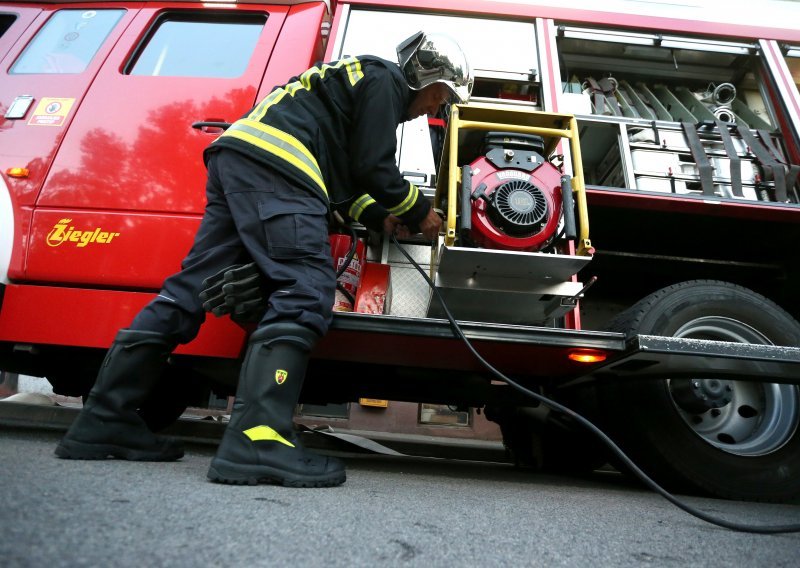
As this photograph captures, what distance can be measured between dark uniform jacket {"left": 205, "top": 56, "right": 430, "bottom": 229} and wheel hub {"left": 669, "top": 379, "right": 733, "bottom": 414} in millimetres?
1348

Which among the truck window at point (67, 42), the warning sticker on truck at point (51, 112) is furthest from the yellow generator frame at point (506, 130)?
the truck window at point (67, 42)

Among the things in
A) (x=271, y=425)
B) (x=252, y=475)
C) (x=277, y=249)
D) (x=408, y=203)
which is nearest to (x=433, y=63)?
(x=408, y=203)

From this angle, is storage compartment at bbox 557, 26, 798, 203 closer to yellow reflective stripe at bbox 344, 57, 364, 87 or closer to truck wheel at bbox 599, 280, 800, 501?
truck wheel at bbox 599, 280, 800, 501

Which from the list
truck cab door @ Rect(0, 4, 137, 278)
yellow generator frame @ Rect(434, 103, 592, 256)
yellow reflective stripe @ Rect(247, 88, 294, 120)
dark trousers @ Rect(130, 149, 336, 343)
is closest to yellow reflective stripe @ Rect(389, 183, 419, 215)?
yellow generator frame @ Rect(434, 103, 592, 256)

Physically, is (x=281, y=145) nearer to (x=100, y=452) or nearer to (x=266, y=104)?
(x=266, y=104)

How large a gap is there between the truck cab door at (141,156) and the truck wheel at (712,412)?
2.01 meters

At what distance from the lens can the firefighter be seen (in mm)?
1393

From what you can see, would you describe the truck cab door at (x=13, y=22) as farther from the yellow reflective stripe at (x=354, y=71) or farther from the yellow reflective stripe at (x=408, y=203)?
the yellow reflective stripe at (x=408, y=203)

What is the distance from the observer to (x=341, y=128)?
1.81m

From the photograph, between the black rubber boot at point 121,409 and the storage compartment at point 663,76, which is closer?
the black rubber boot at point 121,409

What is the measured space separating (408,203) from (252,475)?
109 centimetres

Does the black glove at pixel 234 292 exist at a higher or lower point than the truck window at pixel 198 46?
lower

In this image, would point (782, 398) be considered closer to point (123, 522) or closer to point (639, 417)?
point (639, 417)

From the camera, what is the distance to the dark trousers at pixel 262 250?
1.51 metres
